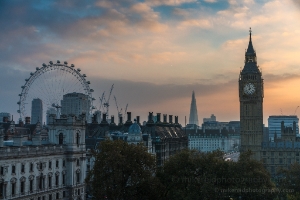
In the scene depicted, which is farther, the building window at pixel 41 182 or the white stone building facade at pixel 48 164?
the building window at pixel 41 182

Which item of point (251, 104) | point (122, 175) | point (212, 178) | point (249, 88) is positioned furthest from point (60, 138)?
point (249, 88)

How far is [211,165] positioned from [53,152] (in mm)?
33666

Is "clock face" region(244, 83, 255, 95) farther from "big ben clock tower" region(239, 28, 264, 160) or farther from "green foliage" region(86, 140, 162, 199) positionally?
"green foliage" region(86, 140, 162, 199)

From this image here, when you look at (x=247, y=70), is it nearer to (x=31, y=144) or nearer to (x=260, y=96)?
(x=260, y=96)

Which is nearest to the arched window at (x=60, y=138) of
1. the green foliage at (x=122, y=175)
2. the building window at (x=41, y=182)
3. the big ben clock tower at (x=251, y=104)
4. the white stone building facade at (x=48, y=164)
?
the white stone building facade at (x=48, y=164)

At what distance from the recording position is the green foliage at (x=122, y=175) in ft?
240

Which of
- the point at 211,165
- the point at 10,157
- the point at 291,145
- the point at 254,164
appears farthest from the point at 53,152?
the point at 291,145

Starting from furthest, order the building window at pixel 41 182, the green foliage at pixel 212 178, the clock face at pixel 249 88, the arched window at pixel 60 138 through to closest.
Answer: the clock face at pixel 249 88
the arched window at pixel 60 138
the building window at pixel 41 182
the green foliage at pixel 212 178

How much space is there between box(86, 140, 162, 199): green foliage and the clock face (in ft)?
320

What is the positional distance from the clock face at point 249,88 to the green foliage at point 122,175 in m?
97.4

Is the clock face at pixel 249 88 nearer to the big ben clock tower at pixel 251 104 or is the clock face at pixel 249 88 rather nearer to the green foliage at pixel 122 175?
the big ben clock tower at pixel 251 104

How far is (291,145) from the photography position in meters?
154

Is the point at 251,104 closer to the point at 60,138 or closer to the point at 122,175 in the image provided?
the point at 60,138

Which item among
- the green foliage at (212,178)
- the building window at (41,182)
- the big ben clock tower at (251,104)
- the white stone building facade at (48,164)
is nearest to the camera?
the green foliage at (212,178)
